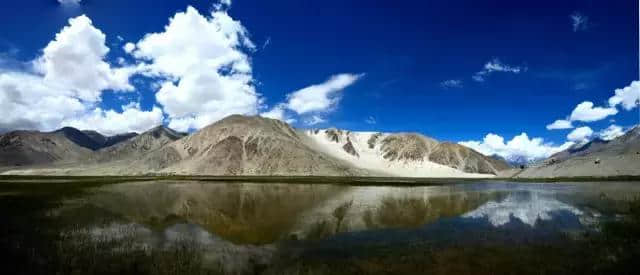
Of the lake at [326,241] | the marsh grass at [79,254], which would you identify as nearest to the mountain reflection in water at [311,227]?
the lake at [326,241]

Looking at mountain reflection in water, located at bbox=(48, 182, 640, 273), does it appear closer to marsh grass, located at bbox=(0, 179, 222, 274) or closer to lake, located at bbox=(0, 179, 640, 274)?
lake, located at bbox=(0, 179, 640, 274)

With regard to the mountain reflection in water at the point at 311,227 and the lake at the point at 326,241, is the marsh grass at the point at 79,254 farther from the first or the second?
the mountain reflection in water at the point at 311,227

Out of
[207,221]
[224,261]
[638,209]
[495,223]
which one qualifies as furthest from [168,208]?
[638,209]

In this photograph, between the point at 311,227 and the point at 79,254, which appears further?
the point at 311,227

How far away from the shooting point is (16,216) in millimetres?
32500

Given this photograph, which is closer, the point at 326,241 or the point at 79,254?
the point at 79,254

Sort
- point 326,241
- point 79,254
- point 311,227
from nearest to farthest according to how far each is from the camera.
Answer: point 79,254, point 326,241, point 311,227

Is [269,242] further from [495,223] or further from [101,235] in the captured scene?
[495,223]

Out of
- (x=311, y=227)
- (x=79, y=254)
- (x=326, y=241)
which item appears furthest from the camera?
(x=311, y=227)

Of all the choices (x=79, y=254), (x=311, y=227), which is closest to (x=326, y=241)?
(x=311, y=227)

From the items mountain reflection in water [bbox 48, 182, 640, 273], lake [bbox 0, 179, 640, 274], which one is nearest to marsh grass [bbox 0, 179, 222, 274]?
lake [bbox 0, 179, 640, 274]

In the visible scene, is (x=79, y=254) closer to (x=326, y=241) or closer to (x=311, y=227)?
(x=326, y=241)

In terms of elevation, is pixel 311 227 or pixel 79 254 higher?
pixel 311 227

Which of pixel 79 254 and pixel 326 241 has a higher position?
pixel 326 241
